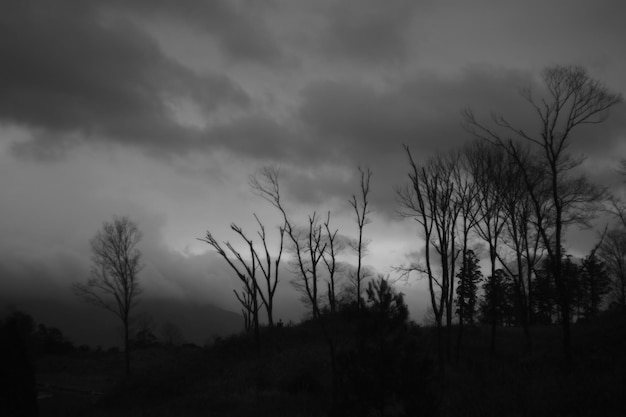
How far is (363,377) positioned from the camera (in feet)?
32.6

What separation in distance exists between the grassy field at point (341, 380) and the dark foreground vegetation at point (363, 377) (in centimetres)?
5

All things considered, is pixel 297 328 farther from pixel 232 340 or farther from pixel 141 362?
pixel 141 362

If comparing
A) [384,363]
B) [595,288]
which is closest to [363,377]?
[384,363]

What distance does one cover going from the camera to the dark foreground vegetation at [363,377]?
992 cm

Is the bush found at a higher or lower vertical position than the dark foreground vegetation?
higher

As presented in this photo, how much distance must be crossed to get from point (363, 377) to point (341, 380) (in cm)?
82

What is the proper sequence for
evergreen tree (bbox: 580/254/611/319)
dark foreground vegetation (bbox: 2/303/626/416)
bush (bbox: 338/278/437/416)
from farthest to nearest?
evergreen tree (bbox: 580/254/611/319) → dark foreground vegetation (bbox: 2/303/626/416) → bush (bbox: 338/278/437/416)

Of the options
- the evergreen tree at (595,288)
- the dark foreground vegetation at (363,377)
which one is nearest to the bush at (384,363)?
the dark foreground vegetation at (363,377)

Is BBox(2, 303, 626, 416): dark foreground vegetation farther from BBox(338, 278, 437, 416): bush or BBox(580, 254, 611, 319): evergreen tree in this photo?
BBox(580, 254, 611, 319): evergreen tree

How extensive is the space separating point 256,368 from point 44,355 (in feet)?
106

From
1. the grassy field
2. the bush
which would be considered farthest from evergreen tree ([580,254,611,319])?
the bush

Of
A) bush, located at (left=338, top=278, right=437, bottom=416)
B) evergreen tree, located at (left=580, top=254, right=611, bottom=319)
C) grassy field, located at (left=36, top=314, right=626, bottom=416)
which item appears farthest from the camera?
evergreen tree, located at (left=580, top=254, right=611, bottom=319)

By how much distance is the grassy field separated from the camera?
36.1 feet

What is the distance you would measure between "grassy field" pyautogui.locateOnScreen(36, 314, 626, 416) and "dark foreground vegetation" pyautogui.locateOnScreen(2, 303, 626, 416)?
2.0 inches
